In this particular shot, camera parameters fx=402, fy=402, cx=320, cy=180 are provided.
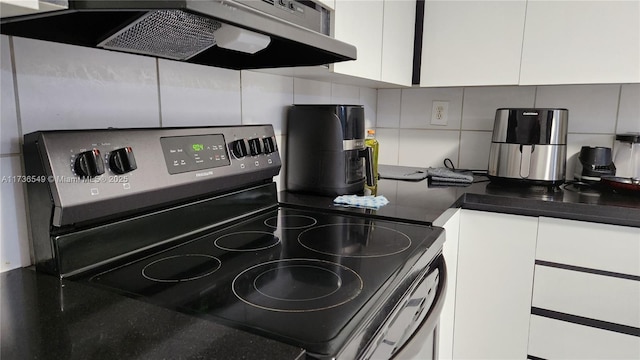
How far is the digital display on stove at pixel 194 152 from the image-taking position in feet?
2.65

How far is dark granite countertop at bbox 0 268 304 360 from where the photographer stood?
45cm

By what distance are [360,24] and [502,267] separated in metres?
0.93

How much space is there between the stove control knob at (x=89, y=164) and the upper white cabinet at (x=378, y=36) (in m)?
0.64

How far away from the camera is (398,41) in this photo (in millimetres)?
1519

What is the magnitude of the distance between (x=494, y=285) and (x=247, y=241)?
951mm

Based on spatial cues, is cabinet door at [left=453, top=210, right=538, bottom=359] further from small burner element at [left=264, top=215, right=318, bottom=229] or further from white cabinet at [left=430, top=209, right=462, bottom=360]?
small burner element at [left=264, top=215, right=318, bottom=229]

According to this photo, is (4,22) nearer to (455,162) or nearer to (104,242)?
(104,242)

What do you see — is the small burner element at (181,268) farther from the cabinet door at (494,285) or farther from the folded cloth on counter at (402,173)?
the folded cloth on counter at (402,173)

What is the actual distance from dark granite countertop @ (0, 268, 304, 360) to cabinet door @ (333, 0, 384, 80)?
0.78m

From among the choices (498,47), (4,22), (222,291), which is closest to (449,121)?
(498,47)

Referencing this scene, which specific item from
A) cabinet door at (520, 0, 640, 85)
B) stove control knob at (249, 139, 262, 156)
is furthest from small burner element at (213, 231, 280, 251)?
cabinet door at (520, 0, 640, 85)

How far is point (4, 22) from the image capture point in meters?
0.54

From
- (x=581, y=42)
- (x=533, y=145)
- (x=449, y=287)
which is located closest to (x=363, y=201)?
(x=449, y=287)

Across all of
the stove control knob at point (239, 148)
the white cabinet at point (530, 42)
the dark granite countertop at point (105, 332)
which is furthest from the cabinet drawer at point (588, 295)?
the dark granite countertop at point (105, 332)
